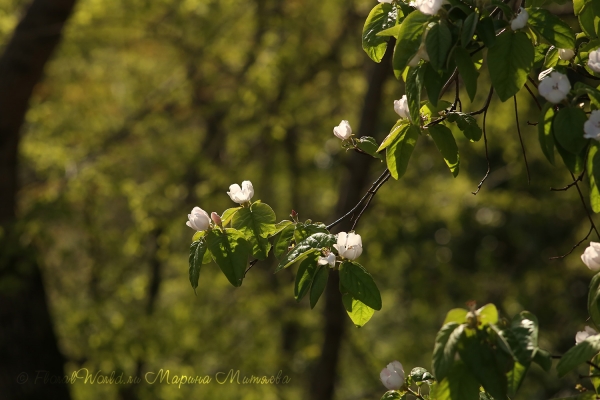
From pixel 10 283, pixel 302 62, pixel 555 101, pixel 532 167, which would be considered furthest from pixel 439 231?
pixel 555 101

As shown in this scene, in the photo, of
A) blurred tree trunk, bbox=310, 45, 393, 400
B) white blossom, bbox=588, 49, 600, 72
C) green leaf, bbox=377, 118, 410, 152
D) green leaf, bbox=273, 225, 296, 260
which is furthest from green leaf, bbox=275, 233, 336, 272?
blurred tree trunk, bbox=310, 45, 393, 400

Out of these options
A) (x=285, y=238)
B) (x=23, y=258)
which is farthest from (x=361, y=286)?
(x=23, y=258)

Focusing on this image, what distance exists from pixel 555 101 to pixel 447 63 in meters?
0.21

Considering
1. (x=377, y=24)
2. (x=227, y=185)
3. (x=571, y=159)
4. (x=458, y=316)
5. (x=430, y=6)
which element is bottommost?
(x=227, y=185)

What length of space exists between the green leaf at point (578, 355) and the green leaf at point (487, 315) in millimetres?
130

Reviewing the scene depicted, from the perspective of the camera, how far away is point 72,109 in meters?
7.40

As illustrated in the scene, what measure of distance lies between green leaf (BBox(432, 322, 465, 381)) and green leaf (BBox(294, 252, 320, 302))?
0.33 m

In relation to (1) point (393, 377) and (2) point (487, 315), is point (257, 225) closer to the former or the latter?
(1) point (393, 377)

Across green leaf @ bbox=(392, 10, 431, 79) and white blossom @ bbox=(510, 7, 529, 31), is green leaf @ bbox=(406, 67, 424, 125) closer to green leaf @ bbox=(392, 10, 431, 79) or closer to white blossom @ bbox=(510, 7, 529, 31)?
green leaf @ bbox=(392, 10, 431, 79)

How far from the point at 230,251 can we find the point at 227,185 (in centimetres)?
426

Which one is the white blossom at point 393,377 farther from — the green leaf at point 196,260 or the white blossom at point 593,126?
the white blossom at point 593,126

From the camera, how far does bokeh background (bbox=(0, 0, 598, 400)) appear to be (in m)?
5.16

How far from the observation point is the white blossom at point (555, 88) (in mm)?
1105

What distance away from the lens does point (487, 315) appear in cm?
100
